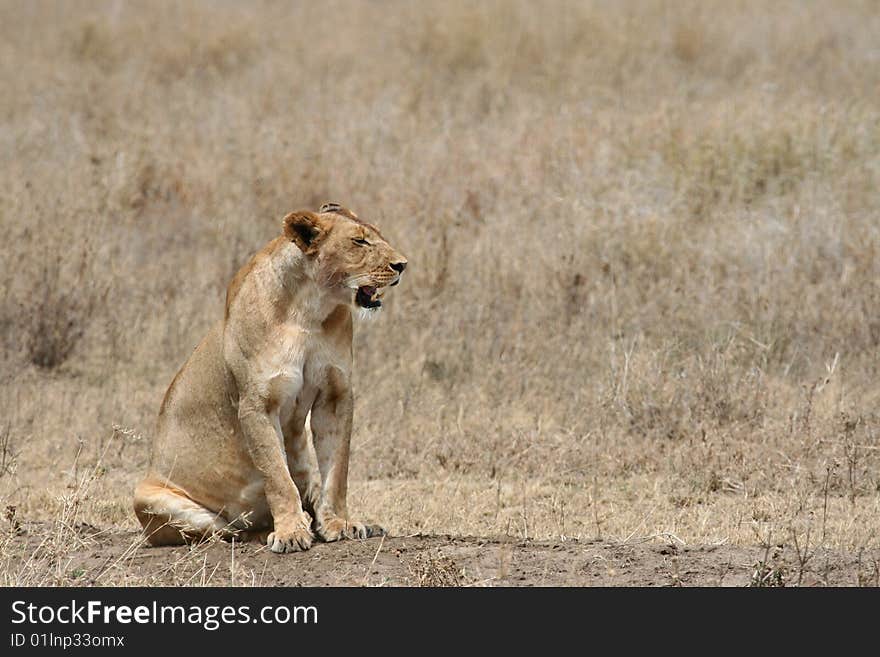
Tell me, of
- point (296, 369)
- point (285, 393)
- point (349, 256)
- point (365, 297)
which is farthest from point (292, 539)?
point (349, 256)

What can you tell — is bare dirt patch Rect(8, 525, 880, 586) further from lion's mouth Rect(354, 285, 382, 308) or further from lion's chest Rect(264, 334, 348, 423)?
lion's mouth Rect(354, 285, 382, 308)

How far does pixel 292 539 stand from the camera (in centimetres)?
642

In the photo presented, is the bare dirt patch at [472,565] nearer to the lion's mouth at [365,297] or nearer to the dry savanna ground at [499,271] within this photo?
the dry savanna ground at [499,271]

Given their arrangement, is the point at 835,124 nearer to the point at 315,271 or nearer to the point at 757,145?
the point at 757,145

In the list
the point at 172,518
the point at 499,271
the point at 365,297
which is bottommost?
the point at 499,271

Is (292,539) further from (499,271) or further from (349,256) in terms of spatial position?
(499,271)

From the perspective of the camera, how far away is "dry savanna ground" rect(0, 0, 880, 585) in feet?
25.8

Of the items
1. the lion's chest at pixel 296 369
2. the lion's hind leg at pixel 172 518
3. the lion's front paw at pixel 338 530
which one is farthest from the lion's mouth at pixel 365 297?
the lion's hind leg at pixel 172 518

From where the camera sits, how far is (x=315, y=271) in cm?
647

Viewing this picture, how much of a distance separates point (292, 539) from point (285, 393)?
643 mm

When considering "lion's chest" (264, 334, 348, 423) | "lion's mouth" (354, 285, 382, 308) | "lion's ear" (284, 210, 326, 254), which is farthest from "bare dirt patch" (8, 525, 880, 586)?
"lion's ear" (284, 210, 326, 254)

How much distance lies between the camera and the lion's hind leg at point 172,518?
685cm

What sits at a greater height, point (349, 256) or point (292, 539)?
point (349, 256)

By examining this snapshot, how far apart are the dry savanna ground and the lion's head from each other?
3.77ft
